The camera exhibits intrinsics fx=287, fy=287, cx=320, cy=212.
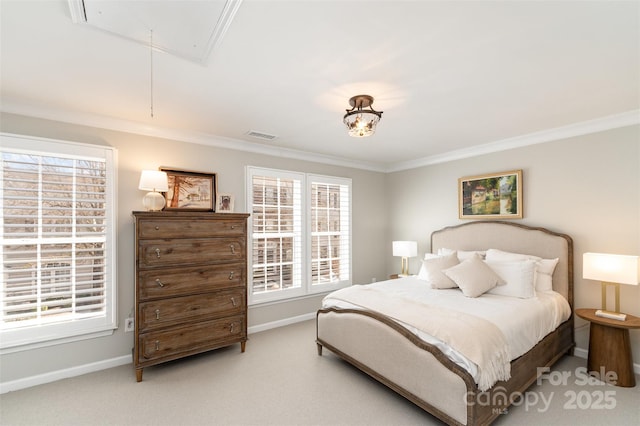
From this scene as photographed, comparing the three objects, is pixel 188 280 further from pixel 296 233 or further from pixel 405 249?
pixel 405 249

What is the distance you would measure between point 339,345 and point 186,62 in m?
2.78

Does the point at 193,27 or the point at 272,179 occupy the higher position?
the point at 193,27

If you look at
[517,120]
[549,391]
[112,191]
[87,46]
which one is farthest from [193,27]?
[549,391]

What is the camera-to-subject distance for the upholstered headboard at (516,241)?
3141mm

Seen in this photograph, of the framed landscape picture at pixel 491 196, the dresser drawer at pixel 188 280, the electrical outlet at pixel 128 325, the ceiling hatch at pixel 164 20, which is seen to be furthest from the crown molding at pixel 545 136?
the electrical outlet at pixel 128 325

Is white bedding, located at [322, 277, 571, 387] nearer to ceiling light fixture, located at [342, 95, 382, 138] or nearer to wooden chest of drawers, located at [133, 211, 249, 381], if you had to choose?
wooden chest of drawers, located at [133, 211, 249, 381]

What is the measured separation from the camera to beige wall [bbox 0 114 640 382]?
2734 millimetres

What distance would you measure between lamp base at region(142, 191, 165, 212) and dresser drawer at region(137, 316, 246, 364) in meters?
1.17

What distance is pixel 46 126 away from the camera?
2668 millimetres

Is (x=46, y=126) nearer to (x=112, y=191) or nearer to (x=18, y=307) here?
(x=112, y=191)

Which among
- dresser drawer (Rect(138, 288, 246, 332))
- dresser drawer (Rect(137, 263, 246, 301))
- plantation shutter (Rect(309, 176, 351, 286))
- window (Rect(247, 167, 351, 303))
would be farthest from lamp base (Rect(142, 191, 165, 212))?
plantation shutter (Rect(309, 176, 351, 286))

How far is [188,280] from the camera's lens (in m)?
2.88

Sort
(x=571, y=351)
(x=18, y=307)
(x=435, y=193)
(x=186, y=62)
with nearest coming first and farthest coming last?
(x=186, y=62) < (x=18, y=307) < (x=571, y=351) < (x=435, y=193)

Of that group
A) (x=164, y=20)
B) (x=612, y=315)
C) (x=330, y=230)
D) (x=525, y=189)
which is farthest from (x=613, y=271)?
(x=164, y=20)
